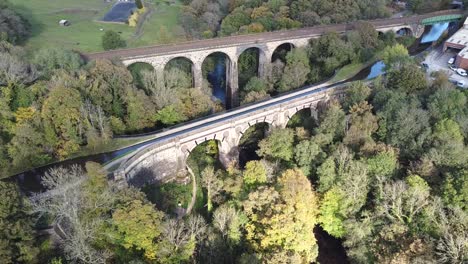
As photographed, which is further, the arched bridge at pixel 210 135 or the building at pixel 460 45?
the building at pixel 460 45

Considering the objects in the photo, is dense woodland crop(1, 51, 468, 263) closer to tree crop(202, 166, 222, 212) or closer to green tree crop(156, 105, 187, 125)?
tree crop(202, 166, 222, 212)

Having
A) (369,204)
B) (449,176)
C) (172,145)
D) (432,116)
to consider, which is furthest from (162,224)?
(432,116)

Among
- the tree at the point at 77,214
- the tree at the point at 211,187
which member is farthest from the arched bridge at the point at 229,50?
the tree at the point at 77,214

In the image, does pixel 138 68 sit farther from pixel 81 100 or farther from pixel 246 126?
pixel 246 126

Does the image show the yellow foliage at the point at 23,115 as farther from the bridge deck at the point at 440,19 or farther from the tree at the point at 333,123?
the bridge deck at the point at 440,19

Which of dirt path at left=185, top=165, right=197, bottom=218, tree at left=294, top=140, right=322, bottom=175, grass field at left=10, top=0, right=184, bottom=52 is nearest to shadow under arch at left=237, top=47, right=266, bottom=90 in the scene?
grass field at left=10, top=0, right=184, bottom=52

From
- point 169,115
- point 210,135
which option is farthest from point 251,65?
point 210,135
